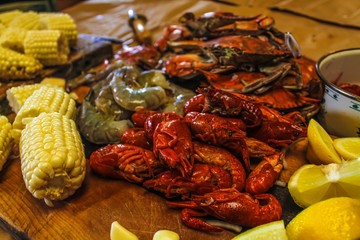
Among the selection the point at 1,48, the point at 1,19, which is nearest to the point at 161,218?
the point at 1,48

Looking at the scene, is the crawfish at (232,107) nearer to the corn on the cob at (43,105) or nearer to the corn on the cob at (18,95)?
the corn on the cob at (43,105)

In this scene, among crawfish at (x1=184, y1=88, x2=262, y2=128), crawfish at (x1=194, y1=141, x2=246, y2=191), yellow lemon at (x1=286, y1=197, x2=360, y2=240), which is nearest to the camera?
yellow lemon at (x1=286, y1=197, x2=360, y2=240)

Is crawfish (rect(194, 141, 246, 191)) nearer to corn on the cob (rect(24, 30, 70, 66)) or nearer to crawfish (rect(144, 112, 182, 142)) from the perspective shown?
crawfish (rect(144, 112, 182, 142))

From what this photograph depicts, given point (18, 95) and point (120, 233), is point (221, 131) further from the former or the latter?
point (18, 95)

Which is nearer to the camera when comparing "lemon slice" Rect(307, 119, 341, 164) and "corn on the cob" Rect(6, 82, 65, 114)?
"lemon slice" Rect(307, 119, 341, 164)

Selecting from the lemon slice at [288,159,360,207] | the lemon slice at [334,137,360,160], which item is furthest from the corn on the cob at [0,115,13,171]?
the lemon slice at [334,137,360,160]

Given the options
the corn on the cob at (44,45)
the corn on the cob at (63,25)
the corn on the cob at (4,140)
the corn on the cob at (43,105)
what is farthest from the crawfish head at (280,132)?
the corn on the cob at (63,25)
